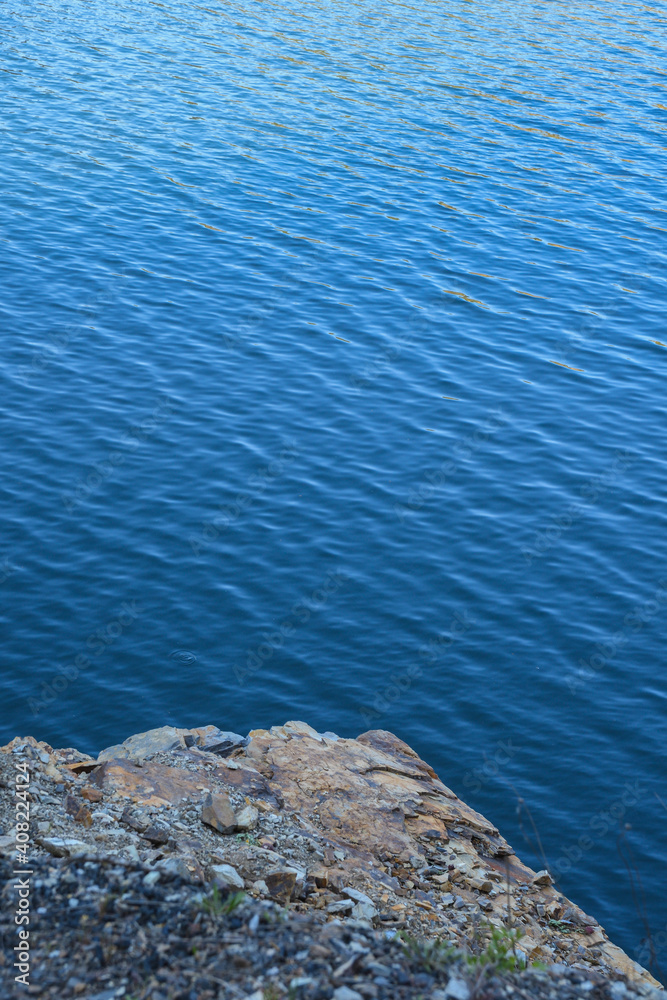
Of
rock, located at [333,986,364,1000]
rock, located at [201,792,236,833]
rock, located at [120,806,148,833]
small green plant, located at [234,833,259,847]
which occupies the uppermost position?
rock, located at [333,986,364,1000]

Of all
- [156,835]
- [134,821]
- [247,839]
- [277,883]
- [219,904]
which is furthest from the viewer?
[247,839]

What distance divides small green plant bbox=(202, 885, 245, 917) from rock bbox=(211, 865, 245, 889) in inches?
39.3

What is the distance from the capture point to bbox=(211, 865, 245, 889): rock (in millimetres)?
10844

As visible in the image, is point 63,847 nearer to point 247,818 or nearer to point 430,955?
point 247,818

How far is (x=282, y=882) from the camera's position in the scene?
36.7 feet

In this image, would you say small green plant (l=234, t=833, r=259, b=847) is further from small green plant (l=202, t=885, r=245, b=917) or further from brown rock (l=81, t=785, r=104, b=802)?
small green plant (l=202, t=885, r=245, b=917)

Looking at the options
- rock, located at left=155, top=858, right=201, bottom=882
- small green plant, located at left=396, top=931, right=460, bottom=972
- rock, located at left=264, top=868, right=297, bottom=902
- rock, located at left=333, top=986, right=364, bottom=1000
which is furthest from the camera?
rock, located at left=264, top=868, right=297, bottom=902

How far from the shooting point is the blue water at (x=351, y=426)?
17609mm

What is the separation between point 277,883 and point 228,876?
574mm

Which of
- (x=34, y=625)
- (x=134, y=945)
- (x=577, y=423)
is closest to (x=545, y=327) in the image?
(x=577, y=423)

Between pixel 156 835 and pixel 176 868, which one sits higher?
pixel 176 868

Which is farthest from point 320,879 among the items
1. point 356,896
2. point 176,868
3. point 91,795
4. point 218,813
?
point 91,795

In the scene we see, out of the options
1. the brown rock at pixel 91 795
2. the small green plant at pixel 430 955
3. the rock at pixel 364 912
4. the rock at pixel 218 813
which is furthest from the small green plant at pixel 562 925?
the brown rock at pixel 91 795

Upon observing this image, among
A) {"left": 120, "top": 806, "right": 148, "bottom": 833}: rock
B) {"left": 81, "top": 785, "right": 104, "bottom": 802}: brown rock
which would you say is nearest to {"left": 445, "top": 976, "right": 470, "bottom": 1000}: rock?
{"left": 120, "top": 806, "right": 148, "bottom": 833}: rock
